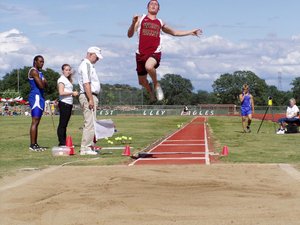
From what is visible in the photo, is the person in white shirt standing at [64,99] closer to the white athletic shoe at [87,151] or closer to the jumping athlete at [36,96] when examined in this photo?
the jumping athlete at [36,96]

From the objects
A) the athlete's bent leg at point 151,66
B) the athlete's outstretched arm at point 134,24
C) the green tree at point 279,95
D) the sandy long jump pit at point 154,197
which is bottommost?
the sandy long jump pit at point 154,197

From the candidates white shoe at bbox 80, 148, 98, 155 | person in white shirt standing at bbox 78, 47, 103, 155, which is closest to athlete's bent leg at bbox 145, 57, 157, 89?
person in white shirt standing at bbox 78, 47, 103, 155

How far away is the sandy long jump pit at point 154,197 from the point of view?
15.1 ft

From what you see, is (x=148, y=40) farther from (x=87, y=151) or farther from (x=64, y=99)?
(x=64, y=99)

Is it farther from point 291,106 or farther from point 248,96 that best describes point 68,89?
point 291,106

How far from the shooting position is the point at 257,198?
17.7ft

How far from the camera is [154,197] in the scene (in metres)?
5.49

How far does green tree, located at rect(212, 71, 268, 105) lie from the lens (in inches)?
5704

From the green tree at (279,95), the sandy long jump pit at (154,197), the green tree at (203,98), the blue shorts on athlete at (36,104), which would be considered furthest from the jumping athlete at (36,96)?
the green tree at (203,98)

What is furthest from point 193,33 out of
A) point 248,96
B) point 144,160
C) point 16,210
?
point 248,96

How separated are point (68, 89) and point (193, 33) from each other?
385cm

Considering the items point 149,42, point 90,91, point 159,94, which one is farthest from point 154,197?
point 90,91

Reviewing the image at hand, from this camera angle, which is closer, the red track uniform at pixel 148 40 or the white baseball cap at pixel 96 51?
the red track uniform at pixel 148 40

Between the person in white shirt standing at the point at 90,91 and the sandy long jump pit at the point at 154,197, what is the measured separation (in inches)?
118
